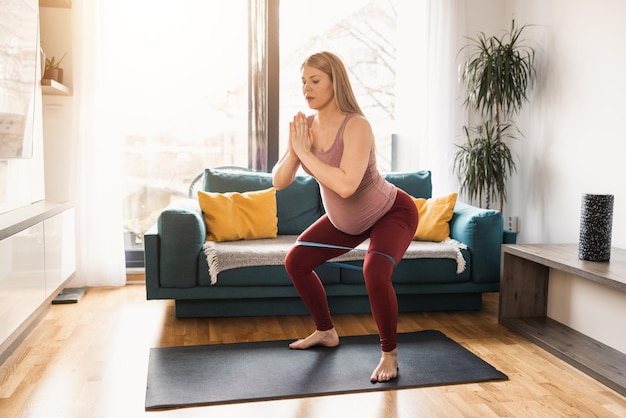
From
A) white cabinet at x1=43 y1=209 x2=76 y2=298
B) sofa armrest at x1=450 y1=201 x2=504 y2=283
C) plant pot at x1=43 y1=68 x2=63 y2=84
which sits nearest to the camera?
white cabinet at x1=43 y1=209 x2=76 y2=298

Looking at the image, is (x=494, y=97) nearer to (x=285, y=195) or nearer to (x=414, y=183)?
(x=414, y=183)

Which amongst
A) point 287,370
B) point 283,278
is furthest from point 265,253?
point 287,370

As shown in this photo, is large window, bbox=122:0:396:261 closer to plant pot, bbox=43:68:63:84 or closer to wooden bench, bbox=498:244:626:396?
plant pot, bbox=43:68:63:84

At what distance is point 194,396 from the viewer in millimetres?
2271

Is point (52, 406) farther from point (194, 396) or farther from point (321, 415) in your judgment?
point (321, 415)

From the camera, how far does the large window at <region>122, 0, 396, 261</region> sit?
14.5 ft

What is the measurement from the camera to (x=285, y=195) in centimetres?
391

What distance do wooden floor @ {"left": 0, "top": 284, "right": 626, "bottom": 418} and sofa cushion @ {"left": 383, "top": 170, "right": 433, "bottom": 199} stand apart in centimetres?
91

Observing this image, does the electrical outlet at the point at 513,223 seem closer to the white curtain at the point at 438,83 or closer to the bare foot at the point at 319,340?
the white curtain at the point at 438,83

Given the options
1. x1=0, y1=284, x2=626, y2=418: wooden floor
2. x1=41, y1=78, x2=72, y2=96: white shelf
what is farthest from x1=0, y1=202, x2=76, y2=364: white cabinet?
x1=41, y1=78, x2=72, y2=96: white shelf

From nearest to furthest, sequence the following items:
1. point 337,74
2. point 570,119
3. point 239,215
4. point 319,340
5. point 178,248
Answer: point 337,74 → point 319,340 → point 178,248 → point 239,215 → point 570,119

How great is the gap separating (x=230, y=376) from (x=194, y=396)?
0.78ft

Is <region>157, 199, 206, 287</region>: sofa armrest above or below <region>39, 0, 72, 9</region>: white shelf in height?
below

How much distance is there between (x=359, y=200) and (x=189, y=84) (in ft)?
8.17
